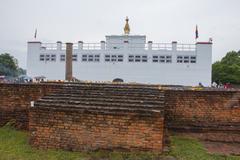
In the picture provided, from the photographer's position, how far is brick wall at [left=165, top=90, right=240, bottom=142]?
6.75 meters

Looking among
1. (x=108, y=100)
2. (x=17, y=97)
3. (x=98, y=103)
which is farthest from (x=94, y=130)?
(x=17, y=97)

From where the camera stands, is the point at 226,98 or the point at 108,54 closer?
the point at 226,98

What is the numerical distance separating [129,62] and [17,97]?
55.7 ft

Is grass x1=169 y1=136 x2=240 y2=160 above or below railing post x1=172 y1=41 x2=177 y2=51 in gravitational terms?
below

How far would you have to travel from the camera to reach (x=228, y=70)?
3769 cm

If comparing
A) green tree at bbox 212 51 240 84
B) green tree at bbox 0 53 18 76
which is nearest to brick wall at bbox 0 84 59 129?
green tree at bbox 212 51 240 84

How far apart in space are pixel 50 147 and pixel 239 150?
4.32m

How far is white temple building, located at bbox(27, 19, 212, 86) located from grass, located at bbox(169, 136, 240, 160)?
17108 mm

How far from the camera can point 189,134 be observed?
6.83 m

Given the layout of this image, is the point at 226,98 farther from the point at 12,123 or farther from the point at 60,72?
the point at 60,72

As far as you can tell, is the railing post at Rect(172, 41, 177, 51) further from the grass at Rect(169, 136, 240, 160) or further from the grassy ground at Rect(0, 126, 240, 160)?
the grassy ground at Rect(0, 126, 240, 160)

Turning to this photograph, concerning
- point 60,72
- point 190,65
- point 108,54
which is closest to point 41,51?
point 60,72

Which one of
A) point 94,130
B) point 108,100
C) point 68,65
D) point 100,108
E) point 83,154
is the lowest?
point 83,154

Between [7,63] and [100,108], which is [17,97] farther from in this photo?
[7,63]
